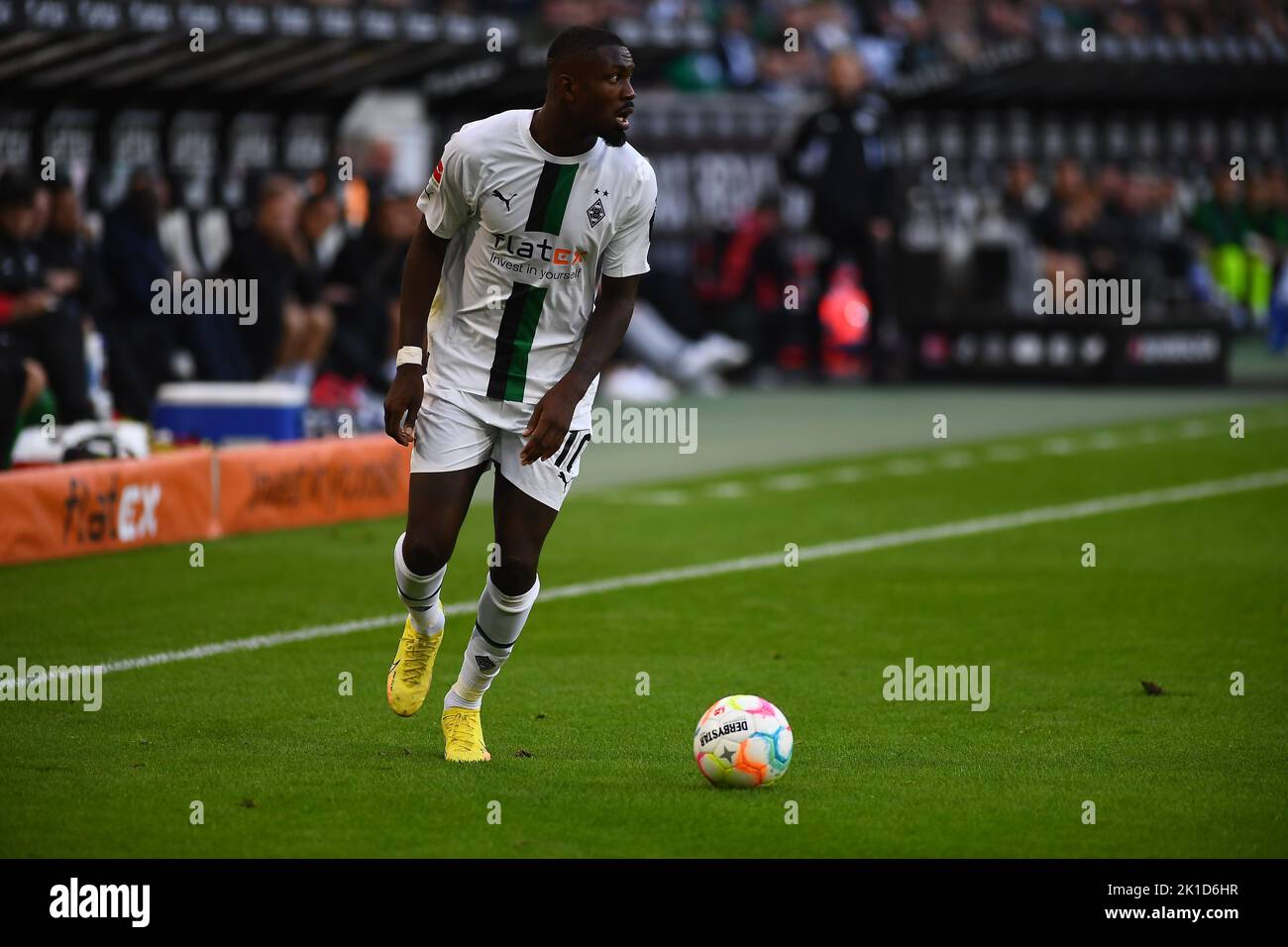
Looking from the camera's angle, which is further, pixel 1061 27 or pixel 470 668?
pixel 1061 27

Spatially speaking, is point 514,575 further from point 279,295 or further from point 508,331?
point 279,295

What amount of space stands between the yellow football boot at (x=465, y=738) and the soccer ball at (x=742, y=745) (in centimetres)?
75

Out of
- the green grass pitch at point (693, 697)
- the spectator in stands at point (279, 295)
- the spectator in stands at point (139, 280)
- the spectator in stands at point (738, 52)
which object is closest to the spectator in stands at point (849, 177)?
the spectator in stands at point (738, 52)

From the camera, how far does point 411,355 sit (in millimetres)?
6742

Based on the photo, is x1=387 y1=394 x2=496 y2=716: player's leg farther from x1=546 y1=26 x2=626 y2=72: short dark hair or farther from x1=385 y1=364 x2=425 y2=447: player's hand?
x1=546 y1=26 x2=626 y2=72: short dark hair

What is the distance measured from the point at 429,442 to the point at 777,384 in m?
17.2

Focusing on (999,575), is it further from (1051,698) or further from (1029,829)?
(1029,829)

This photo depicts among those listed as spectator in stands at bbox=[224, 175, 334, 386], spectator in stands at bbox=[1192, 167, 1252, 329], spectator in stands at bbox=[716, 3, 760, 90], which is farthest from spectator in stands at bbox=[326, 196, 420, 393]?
spectator in stands at bbox=[1192, 167, 1252, 329]

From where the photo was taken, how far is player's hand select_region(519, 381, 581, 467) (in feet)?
21.7

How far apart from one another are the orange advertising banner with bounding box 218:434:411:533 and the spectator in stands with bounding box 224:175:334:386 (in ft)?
12.0
